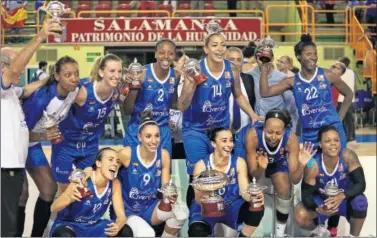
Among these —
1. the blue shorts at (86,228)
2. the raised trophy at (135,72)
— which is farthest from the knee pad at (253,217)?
the raised trophy at (135,72)

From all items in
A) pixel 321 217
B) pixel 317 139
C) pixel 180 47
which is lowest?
pixel 321 217

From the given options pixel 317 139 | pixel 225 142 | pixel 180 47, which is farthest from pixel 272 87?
pixel 180 47

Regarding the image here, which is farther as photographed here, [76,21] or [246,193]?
[76,21]

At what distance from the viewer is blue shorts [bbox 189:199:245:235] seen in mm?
7070

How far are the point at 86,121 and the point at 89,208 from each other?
36.3 inches

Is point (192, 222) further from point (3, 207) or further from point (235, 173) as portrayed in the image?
point (3, 207)

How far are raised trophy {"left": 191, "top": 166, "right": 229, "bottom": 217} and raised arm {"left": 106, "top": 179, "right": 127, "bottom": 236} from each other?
573mm

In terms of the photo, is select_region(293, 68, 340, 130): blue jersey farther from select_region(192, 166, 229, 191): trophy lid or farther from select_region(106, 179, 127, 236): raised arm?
select_region(106, 179, 127, 236): raised arm

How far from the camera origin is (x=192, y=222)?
7.10m

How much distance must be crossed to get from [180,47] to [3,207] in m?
10.8

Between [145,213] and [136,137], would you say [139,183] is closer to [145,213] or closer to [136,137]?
[145,213]

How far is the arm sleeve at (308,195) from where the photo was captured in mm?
7246

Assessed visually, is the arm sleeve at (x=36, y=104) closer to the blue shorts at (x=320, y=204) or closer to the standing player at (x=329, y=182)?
the standing player at (x=329, y=182)

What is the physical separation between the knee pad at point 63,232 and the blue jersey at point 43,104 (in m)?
0.88
